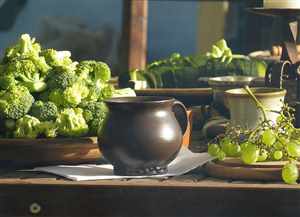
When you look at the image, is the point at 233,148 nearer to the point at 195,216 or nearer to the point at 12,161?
the point at 195,216

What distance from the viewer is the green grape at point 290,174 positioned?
2.85 metres

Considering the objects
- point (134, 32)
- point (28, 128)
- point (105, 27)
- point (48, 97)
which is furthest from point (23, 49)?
point (105, 27)

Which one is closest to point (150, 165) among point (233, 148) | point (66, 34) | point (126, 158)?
point (126, 158)

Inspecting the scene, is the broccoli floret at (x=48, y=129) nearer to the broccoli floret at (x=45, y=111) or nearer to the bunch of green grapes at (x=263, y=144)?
the broccoli floret at (x=45, y=111)

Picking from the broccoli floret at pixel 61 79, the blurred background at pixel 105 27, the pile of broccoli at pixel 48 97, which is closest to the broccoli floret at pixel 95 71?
the pile of broccoli at pixel 48 97

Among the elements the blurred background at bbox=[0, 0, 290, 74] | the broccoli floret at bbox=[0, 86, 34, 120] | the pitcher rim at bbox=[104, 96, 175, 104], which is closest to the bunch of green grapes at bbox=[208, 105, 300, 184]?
the pitcher rim at bbox=[104, 96, 175, 104]

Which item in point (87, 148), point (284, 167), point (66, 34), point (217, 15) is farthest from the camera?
point (217, 15)

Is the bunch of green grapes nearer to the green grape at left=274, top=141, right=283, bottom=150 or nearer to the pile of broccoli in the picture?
the green grape at left=274, top=141, right=283, bottom=150

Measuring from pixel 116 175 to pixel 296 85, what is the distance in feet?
3.53

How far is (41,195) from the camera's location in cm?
293

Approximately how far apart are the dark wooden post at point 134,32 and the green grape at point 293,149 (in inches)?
170

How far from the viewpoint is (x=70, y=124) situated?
10.5 feet

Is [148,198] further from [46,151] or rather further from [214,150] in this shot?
[46,151]

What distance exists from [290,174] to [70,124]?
83cm
